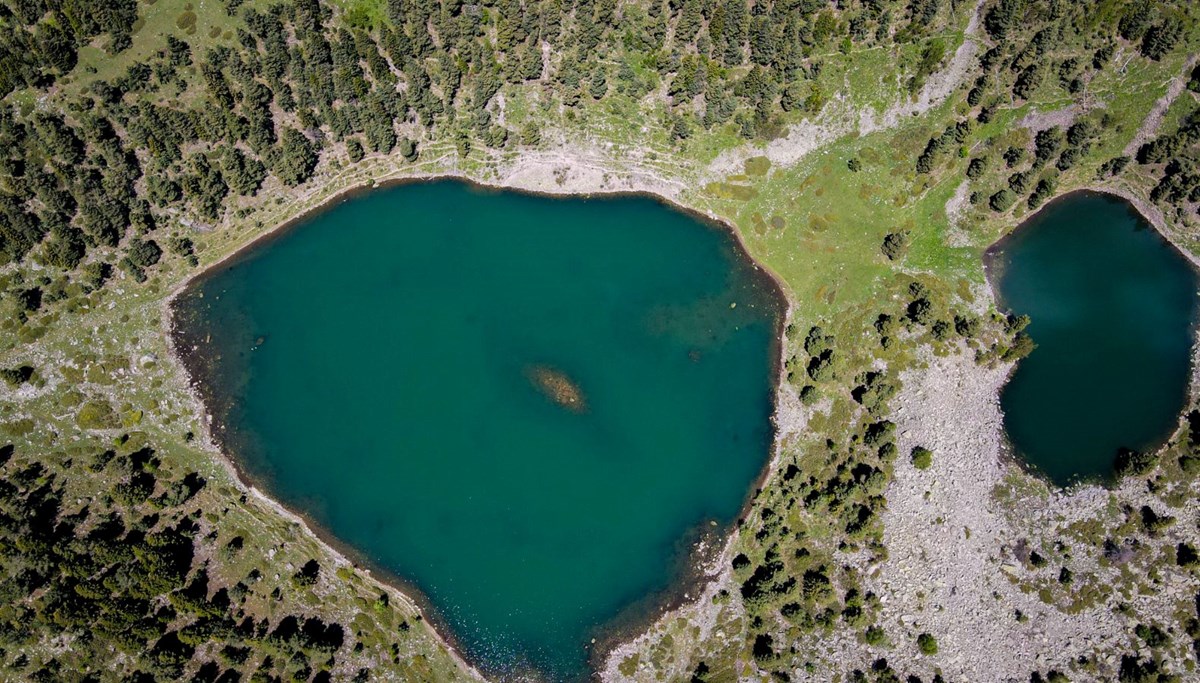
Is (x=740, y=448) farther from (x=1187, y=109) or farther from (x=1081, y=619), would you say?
(x=1187, y=109)

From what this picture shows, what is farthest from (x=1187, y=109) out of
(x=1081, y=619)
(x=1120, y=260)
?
(x=1081, y=619)

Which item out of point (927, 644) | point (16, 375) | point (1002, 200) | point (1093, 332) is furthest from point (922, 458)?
point (16, 375)

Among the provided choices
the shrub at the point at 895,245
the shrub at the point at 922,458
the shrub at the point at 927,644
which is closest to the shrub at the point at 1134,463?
the shrub at the point at 922,458

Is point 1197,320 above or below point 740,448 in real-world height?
above

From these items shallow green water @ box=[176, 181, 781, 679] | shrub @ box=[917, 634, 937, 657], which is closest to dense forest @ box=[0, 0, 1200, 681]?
shrub @ box=[917, 634, 937, 657]

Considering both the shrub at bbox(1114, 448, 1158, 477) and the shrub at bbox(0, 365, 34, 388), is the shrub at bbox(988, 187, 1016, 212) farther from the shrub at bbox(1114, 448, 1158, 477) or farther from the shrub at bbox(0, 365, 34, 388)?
the shrub at bbox(0, 365, 34, 388)
